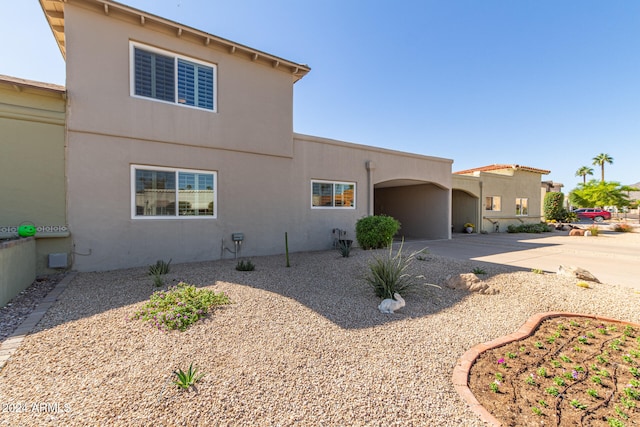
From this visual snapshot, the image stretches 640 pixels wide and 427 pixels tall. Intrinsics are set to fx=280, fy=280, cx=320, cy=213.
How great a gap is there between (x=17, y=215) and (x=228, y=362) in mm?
6853

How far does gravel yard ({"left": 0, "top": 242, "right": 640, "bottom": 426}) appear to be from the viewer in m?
2.22

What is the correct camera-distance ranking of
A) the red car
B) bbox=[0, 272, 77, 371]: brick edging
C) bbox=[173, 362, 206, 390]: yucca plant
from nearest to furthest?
bbox=[173, 362, 206, 390]: yucca plant → bbox=[0, 272, 77, 371]: brick edging → the red car

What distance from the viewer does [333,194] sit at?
10781 mm

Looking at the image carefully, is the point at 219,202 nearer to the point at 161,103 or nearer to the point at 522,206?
the point at 161,103

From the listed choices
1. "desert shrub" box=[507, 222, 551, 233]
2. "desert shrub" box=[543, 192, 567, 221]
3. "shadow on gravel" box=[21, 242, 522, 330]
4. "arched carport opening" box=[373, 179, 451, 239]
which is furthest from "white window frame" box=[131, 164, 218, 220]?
"desert shrub" box=[543, 192, 567, 221]

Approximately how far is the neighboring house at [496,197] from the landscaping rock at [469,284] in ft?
38.9

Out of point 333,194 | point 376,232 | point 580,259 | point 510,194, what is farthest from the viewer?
point 510,194

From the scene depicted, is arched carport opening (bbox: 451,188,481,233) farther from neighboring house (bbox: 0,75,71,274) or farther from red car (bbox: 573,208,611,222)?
red car (bbox: 573,208,611,222)

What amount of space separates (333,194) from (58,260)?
8050 mm

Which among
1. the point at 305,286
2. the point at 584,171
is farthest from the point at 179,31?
the point at 584,171

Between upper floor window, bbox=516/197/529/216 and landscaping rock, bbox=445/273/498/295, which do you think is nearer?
landscaping rock, bbox=445/273/498/295

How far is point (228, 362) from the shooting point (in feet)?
9.42

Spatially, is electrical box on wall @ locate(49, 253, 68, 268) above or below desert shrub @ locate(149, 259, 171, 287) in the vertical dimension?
above

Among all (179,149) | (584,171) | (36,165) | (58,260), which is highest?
(584,171)
